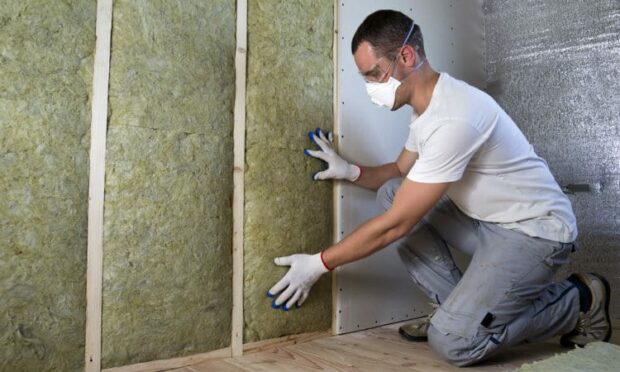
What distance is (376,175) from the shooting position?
6.89 feet

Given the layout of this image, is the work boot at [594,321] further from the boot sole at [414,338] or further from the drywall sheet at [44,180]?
the drywall sheet at [44,180]

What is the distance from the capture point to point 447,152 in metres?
1.51

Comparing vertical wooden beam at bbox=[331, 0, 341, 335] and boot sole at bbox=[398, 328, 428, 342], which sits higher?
vertical wooden beam at bbox=[331, 0, 341, 335]

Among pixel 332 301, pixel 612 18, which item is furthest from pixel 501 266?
pixel 612 18

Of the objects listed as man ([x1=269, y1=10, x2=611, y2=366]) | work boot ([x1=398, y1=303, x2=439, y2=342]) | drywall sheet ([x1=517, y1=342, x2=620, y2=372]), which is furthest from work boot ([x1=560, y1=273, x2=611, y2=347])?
work boot ([x1=398, y1=303, x2=439, y2=342])

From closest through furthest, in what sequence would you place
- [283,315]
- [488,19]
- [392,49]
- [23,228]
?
[23,228], [392,49], [283,315], [488,19]

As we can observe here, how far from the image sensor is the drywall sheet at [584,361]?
1.43m

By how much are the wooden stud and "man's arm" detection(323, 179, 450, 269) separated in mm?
499

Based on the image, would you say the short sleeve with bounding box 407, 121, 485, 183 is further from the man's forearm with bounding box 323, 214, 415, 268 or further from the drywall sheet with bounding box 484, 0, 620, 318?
the drywall sheet with bounding box 484, 0, 620, 318

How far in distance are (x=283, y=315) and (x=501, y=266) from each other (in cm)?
83

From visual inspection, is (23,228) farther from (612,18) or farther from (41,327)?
(612,18)

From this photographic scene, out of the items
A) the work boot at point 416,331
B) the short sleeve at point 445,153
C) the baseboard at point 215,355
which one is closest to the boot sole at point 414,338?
the work boot at point 416,331

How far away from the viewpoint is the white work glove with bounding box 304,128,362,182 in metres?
1.94

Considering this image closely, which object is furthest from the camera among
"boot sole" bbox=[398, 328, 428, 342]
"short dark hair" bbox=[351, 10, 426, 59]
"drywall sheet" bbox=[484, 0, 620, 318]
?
"drywall sheet" bbox=[484, 0, 620, 318]
